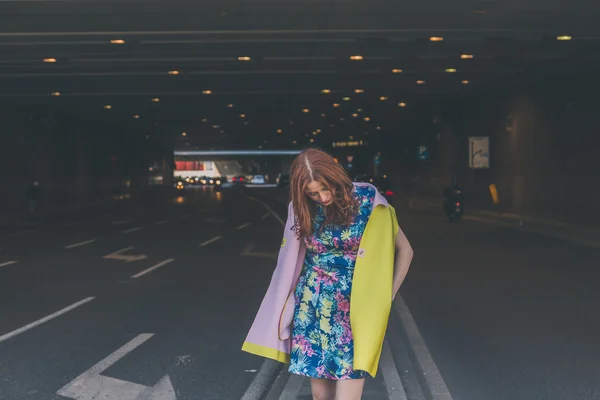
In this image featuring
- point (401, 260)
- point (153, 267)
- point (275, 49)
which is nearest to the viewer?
point (401, 260)

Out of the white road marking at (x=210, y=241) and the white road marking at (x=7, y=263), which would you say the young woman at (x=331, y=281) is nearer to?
the white road marking at (x=7, y=263)

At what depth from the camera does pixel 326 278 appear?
13.1ft

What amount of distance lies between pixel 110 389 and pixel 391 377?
2.34 meters

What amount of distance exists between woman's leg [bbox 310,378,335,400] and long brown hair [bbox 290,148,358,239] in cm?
75

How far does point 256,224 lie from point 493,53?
10545mm

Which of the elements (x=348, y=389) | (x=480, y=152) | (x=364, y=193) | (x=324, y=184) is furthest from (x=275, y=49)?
(x=348, y=389)

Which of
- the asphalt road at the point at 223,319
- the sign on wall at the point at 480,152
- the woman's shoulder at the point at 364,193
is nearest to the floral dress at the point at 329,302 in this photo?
the woman's shoulder at the point at 364,193

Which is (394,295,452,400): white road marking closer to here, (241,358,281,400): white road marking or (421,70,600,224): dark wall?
(241,358,281,400): white road marking

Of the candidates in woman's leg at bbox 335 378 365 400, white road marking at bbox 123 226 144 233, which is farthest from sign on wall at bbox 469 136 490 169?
woman's leg at bbox 335 378 365 400

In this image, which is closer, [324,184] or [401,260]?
[324,184]

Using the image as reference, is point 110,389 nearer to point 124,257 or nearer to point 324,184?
point 324,184

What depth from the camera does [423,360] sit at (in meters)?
7.30

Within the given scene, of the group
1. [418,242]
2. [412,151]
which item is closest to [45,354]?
[418,242]

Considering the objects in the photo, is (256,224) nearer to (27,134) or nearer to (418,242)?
(418,242)
